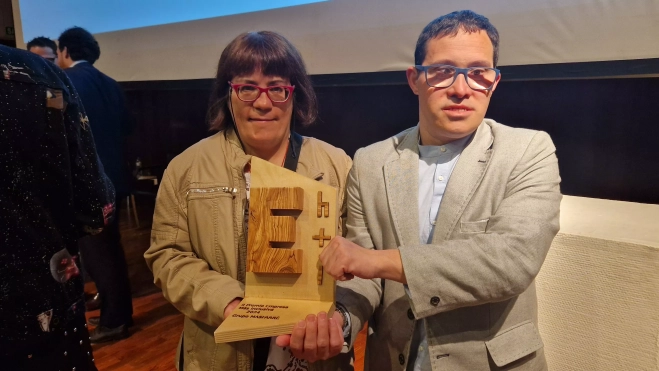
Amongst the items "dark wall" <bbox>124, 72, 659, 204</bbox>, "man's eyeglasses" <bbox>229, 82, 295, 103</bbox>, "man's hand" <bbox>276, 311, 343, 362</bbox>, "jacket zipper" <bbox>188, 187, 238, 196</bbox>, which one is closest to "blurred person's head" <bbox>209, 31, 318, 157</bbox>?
"man's eyeglasses" <bbox>229, 82, 295, 103</bbox>

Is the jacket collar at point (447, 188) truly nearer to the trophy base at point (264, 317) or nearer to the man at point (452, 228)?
the man at point (452, 228)

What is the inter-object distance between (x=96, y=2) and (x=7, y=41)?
1.39m

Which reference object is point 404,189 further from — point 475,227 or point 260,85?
point 260,85

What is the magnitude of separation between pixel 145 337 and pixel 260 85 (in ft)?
7.86

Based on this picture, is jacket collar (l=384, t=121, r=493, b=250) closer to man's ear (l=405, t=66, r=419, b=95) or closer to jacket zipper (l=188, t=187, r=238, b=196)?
man's ear (l=405, t=66, r=419, b=95)

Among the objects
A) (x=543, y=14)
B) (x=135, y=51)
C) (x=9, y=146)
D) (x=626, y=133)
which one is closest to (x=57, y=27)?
(x=135, y=51)

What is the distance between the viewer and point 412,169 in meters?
1.21

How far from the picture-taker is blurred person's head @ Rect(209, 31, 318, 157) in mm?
1335

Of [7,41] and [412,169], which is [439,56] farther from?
[7,41]

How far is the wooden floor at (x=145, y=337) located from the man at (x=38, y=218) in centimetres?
157

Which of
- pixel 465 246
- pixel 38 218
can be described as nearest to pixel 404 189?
pixel 465 246

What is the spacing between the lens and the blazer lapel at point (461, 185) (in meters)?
1.11

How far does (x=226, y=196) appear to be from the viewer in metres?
1.36

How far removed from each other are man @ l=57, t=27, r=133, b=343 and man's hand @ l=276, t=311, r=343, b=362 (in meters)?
2.23
